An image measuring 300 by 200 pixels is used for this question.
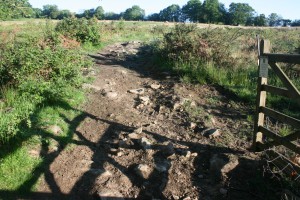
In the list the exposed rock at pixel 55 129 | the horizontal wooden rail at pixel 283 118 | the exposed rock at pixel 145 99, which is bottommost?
→ the exposed rock at pixel 55 129

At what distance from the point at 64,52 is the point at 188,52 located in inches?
168

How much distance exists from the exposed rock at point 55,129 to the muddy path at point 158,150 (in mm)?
344

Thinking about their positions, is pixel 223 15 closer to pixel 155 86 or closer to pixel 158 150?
pixel 155 86

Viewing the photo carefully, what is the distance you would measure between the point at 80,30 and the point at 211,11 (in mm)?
66799

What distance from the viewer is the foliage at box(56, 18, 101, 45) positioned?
16141 mm

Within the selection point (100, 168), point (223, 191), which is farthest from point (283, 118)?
point (100, 168)

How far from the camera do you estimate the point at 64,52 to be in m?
8.67

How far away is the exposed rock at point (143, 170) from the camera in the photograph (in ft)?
15.7

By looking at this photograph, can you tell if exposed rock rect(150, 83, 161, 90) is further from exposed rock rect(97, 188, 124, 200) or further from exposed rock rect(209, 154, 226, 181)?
exposed rock rect(97, 188, 124, 200)

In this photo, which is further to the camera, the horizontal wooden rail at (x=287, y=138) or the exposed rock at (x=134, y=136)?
the exposed rock at (x=134, y=136)

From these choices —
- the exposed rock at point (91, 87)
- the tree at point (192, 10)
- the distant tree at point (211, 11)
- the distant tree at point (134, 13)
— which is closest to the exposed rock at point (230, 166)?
the exposed rock at point (91, 87)

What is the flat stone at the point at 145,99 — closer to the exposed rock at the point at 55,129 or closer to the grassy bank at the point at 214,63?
the grassy bank at the point at 214,63

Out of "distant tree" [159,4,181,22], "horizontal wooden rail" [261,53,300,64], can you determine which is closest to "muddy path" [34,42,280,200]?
"horizontal wooden rail" [261,53,300,64]

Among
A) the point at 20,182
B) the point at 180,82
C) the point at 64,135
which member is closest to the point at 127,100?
the point at 180,82
